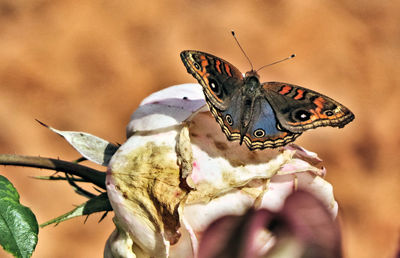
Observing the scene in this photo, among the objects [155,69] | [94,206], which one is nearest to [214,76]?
[94,206]

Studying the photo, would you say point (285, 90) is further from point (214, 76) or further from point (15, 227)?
point (15, 227)

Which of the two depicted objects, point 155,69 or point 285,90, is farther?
point 155,69

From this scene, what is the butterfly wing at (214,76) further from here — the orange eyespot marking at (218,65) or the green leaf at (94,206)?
the green leaf at (94,206)

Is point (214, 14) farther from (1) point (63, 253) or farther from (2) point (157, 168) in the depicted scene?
(2) point (157, 168)

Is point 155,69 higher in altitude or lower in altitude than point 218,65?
lower

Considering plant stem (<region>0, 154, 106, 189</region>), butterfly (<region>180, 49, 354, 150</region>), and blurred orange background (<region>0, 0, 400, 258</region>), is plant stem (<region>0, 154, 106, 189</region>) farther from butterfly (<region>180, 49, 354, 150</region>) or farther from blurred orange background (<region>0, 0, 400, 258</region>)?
blurred orange background (<region>0, 0, 400, 258</region>)
